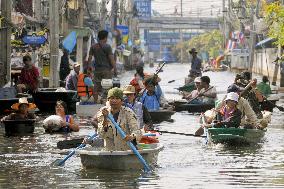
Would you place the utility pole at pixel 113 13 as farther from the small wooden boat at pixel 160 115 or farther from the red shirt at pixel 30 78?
the small wooden boat at pixel 160 115

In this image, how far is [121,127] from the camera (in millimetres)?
16172

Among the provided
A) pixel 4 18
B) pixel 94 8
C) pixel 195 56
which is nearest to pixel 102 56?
pixel 4 18

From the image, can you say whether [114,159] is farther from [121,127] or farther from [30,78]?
[30,78]

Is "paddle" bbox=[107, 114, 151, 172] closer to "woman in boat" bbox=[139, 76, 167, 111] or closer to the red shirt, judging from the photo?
"woman in boat" bbox=[139, 76, 167, 111]

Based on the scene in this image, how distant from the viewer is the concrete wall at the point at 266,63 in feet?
238

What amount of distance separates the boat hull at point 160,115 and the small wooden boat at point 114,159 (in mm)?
10404

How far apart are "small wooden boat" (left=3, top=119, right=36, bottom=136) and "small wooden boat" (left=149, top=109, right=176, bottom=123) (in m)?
4.22

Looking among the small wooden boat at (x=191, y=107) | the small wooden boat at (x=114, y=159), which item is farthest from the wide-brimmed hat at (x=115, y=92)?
the small wooden boat at (x=191, y=107)

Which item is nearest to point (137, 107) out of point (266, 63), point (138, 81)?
point (138, 81)

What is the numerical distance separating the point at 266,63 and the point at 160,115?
46.8 meters

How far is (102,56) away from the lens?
2942cm

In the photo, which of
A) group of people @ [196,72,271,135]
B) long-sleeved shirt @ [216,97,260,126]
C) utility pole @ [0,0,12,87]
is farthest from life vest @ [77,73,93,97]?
long-sleeved shirt @ [216,97,260,126]

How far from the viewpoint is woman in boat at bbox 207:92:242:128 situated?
20547mm

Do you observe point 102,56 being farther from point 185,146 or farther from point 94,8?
point 94,8
